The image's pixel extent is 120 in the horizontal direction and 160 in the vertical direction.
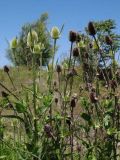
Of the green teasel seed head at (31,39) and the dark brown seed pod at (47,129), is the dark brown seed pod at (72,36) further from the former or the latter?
the dark brown seed pod at (47,129)

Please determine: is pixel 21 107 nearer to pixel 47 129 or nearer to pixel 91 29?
pixel 47 129

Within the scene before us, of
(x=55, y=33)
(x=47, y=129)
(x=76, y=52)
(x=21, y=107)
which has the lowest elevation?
(x=47, y=129)

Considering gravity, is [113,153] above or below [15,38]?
below

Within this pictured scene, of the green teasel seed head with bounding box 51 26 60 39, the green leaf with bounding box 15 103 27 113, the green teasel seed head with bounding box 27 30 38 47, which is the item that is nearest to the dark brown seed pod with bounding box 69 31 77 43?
the green teasel seed head with bounding box 51 26 60 39

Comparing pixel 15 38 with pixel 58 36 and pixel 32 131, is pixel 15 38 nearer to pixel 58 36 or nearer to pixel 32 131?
pixel 58 36

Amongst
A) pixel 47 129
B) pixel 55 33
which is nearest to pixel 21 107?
pixel 47 129

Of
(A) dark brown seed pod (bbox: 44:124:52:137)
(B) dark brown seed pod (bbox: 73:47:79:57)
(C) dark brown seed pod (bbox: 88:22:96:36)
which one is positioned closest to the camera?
(A) dark brown seed pod (bbox: 44:124:52:137)

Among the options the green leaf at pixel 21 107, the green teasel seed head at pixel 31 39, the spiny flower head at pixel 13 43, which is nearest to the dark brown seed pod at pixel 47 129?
the green leaf at pixel 21 107

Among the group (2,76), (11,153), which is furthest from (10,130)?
(2,76)

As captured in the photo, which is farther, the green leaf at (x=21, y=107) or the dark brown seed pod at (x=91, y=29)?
the dark brown seed pod at (x=91, y=29)

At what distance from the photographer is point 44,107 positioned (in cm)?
273

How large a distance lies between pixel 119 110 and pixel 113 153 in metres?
0.29

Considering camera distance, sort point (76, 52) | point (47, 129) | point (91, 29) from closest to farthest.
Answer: point (47, 129), point (91, 29), point (76, 52)

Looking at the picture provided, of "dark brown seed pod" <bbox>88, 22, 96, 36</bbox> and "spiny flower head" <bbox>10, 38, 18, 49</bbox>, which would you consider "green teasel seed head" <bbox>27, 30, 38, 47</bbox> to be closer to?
"spiny flower head" <bbox>10, 38, 18, 49</bbox>
